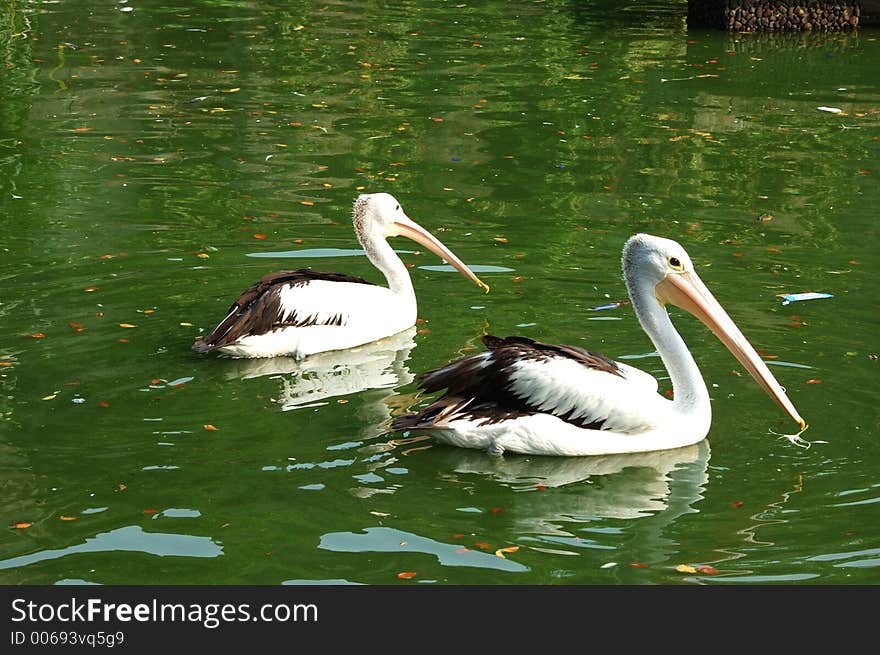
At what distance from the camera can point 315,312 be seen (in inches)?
321

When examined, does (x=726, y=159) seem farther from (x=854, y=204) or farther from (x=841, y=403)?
(x=841, y=403)

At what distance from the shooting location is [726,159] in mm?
12656

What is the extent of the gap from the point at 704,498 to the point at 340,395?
2075 mm

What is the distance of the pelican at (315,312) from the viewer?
798 centimetres

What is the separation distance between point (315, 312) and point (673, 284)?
2.11 meters

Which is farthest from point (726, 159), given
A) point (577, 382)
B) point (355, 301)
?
point (577, 382)

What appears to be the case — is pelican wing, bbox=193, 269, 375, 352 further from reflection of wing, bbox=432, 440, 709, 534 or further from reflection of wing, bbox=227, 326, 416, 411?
reflection of wing, bbox=432, 440, 709, 534

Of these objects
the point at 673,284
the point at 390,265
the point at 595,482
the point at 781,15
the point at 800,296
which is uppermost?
the point at 781,15

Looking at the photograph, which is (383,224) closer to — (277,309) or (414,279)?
(414,279)

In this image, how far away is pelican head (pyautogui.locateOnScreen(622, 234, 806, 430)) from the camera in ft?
22.8

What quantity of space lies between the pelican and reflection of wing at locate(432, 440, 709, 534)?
152 cm

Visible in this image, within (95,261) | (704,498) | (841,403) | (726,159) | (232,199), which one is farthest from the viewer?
(726,159)

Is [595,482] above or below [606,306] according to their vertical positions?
below

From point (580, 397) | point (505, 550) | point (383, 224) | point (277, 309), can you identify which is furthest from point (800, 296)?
point (505, 550)
